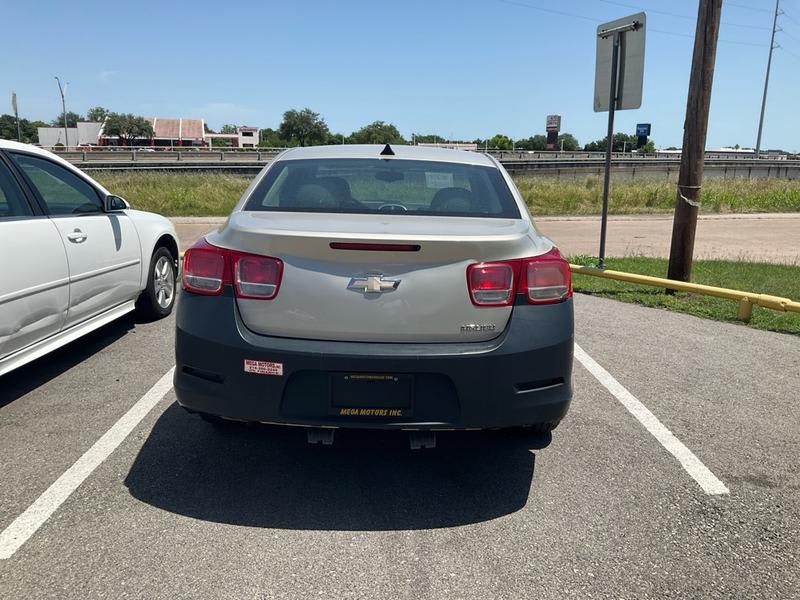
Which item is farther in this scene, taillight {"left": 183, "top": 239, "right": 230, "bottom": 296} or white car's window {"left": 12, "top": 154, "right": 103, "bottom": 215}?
white car's window {"left": 12, "top": 154, "right": 103, "bottom": 215}

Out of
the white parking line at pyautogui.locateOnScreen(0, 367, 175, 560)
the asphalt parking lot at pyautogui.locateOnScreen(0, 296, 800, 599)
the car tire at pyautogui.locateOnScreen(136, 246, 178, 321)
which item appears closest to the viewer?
the asphalt parking lot at pyautogui.locateOnScreen(0, 296, 800, 599)

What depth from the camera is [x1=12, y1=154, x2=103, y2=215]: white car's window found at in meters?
4.51

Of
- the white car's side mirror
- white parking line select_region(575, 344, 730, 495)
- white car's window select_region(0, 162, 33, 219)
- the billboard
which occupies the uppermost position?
the billboard

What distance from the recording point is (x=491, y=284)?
2854 millimetres

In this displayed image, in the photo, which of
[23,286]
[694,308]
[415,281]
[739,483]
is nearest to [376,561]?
[415,281]

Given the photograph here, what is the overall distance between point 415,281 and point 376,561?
113 cm

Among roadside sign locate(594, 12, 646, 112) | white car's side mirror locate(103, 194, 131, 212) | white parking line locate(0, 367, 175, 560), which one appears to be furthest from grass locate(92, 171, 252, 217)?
white parking line locate(0, 367, 175, 560)

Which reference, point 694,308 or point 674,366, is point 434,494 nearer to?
point 674,366

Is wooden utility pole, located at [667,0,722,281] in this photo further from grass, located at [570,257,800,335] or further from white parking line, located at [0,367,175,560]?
white parking line, located at [0,367,175,560]

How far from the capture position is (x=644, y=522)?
2.91 m

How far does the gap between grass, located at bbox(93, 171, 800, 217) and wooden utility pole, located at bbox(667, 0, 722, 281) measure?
1321 centimetres

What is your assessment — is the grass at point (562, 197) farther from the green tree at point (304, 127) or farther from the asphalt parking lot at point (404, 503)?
the green tree at point (304, 127)

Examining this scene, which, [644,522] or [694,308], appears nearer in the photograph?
[644,522]

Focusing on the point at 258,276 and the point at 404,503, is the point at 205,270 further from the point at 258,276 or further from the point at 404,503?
the point at 404,503
